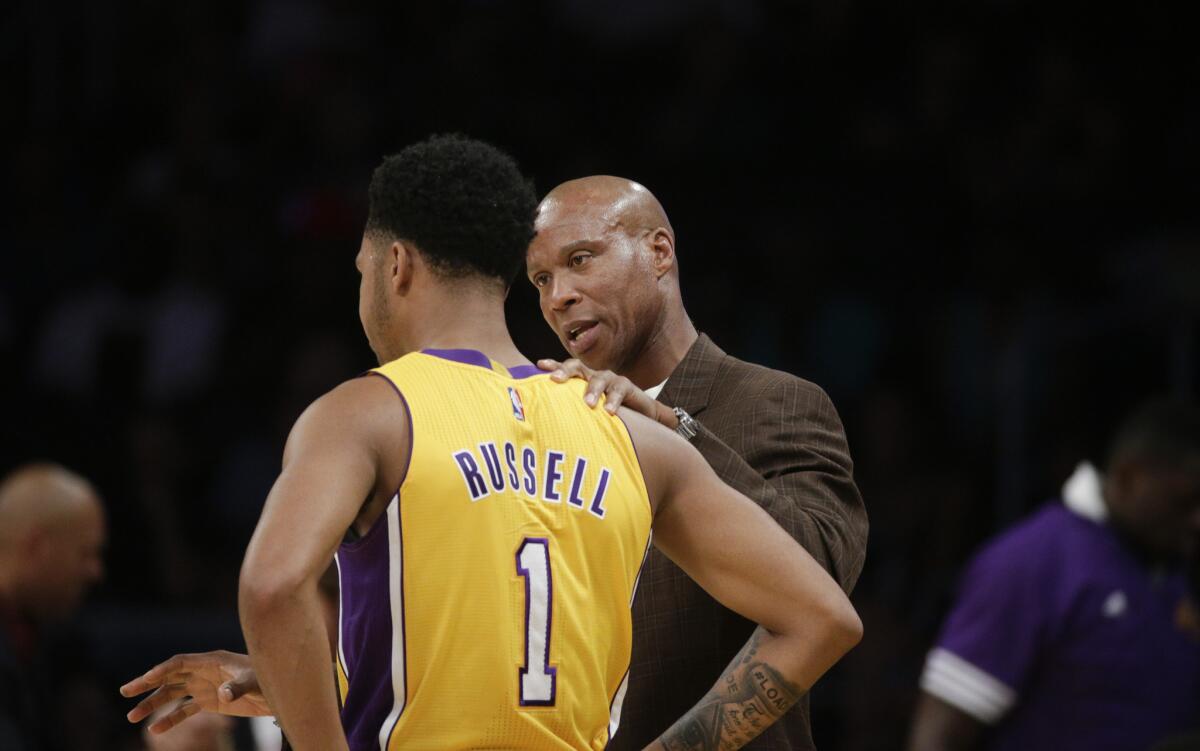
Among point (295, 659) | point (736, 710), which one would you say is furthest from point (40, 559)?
point (295, 659)

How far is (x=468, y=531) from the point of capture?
7.85ft

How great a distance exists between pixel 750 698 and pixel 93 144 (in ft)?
21.6

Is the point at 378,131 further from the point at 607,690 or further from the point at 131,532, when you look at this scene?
the point at 607,690

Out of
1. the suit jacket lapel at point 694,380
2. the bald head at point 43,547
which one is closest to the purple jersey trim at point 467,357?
the suit jacket lapel at point 694,380

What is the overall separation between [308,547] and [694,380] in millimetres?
1446

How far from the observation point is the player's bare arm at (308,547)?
2.22m

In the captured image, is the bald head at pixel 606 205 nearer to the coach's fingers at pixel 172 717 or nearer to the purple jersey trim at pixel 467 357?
the purple jersey trim at pixel 467 357

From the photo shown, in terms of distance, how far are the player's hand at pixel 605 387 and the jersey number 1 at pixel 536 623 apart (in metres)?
0.28

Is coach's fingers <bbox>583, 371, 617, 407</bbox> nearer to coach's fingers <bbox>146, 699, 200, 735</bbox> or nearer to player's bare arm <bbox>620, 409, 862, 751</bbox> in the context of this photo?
player's bare arm <bbox>620, 409, 862, 751</bbox>

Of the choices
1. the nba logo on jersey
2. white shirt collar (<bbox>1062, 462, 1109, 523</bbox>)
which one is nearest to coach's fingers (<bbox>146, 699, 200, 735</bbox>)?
the nba logo on jersey

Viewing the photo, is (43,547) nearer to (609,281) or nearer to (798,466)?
(609,281)

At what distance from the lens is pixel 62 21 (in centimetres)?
859

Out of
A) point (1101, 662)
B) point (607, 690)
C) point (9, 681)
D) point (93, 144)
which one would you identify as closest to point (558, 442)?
point (607, 690)

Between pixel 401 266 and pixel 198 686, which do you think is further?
pixel 198 686
